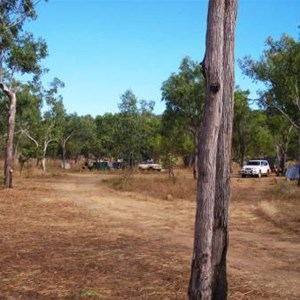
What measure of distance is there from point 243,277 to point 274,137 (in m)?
56.3

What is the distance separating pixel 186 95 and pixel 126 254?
31528mm

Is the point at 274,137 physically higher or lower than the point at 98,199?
higher

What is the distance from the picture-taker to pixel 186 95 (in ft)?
131

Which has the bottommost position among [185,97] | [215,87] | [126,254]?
[126,254]

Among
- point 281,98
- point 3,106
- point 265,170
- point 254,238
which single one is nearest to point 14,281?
point 254,238

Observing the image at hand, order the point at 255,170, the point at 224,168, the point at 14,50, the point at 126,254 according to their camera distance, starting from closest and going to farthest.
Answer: the point at 224,168 < the point at 126,254 < the point at 14,50 < the point at 255,170

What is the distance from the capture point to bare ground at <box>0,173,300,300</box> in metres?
6.93

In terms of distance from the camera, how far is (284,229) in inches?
513

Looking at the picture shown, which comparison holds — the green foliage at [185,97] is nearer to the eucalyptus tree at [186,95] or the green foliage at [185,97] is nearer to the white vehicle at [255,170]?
the eucalyptus tree at [186,95]

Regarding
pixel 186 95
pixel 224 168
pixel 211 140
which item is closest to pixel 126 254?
pixel 224 168

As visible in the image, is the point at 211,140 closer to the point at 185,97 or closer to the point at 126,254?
the point at 126,254

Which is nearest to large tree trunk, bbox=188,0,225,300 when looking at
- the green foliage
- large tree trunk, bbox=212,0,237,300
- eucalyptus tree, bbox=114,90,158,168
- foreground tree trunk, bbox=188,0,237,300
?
foreground tree trunk, bbox=188,0,237,300

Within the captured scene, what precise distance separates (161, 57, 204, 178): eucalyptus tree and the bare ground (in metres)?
23.6

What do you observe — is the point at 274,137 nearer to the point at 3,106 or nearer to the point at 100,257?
the point at 3,106
